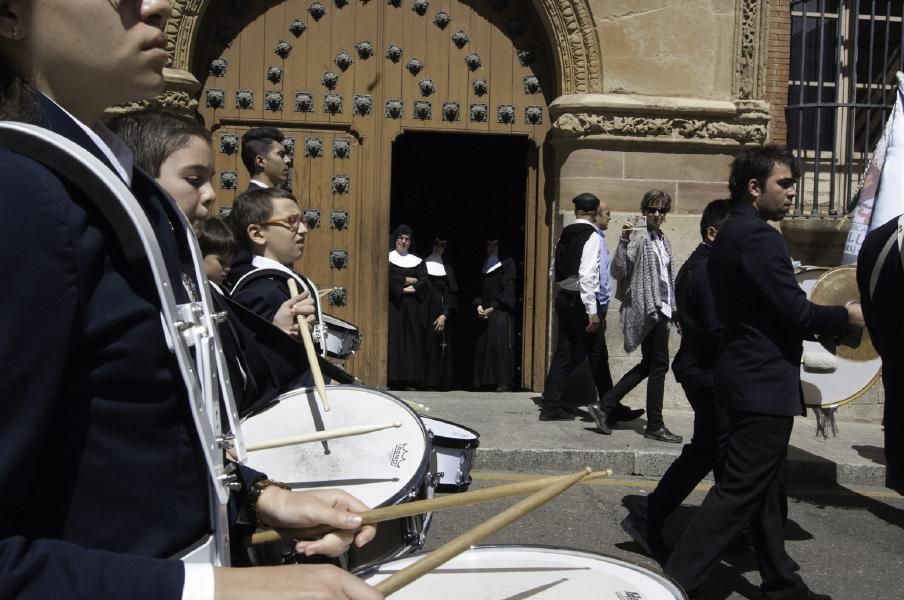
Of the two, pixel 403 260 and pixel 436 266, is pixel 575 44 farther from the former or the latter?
pixel 436 266

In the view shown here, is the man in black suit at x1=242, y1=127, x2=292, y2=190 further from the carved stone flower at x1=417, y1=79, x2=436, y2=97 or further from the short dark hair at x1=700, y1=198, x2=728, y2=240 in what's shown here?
the carved stone flower at x1=417, y1=79, x2=436, y2=97

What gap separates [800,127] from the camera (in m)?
9.58

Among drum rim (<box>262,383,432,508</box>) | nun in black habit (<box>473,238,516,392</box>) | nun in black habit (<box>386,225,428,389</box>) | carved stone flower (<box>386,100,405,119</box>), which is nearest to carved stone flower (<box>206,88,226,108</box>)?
carved stone flower (<box>386,100,405,119</box>)

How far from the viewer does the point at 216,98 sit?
30.5ft

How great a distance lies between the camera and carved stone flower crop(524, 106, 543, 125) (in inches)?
384

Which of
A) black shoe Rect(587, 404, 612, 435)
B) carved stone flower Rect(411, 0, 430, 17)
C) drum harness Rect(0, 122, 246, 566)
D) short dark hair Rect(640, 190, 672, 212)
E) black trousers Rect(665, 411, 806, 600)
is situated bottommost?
black shoe Rect(587, 404, 612, 435)

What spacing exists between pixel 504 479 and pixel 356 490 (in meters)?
4.08

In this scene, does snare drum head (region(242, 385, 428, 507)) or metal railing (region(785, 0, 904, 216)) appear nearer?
snare drum head (region(242, 385, 428, 507))

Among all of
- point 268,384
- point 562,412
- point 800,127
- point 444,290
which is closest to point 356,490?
point 268,384

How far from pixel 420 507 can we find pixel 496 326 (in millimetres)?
9887

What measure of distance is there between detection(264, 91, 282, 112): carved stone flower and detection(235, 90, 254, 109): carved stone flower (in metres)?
0.14

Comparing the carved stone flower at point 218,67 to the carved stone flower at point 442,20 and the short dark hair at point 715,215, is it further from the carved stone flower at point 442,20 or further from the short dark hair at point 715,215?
the short dark hair at point 715,215

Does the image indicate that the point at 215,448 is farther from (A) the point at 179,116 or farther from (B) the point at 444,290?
(B) the point at 444,290

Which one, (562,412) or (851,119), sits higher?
(851,119)
